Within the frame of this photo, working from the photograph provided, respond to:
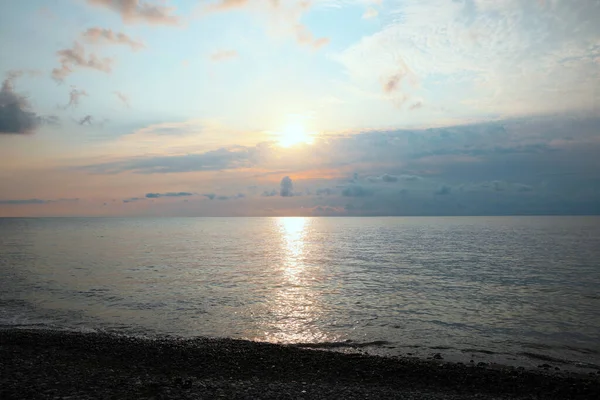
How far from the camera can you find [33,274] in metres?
50.2

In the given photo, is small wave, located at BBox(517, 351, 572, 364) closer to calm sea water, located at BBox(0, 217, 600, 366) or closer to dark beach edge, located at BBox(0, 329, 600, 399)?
calm sea water, located at BBox(0, 217, 600, 366)

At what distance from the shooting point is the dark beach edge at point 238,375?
15.0 meters

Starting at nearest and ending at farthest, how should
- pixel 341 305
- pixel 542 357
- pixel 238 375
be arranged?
1. pixel 238 375
2. pixel 542 357
3. pixel 341 305

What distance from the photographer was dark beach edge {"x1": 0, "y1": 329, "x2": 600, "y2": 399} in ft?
49.2

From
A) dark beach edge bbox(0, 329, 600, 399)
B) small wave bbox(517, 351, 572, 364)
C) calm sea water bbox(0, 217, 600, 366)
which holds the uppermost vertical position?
dark beach edge bbox(0, 329, 600, 399)

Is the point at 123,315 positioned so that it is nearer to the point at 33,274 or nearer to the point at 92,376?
the point at 92,376

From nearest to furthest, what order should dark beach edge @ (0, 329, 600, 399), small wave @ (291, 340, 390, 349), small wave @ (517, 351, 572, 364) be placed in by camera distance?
1. dark beach edge @ (0, 329, 600, 399)
2. small wave @ (517, 351, 572, 364)
3. small wave @ (291, 340, 390, 349)

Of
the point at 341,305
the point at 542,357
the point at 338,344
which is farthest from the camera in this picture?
the point at 341,305

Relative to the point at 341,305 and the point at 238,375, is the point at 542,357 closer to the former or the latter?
the point at 341,305

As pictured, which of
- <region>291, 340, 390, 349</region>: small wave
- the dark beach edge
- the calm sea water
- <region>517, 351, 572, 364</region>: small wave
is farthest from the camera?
the calm sea water

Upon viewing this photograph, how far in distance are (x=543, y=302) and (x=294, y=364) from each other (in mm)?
27642

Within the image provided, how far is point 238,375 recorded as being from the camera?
17078 millimetres

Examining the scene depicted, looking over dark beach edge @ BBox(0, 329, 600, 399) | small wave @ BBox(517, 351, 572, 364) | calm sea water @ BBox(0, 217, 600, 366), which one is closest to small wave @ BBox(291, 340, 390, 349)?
calm sea water @ BBox(0, 217, 600, 366)

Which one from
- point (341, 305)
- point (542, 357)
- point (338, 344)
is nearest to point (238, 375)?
point (338, 344)
